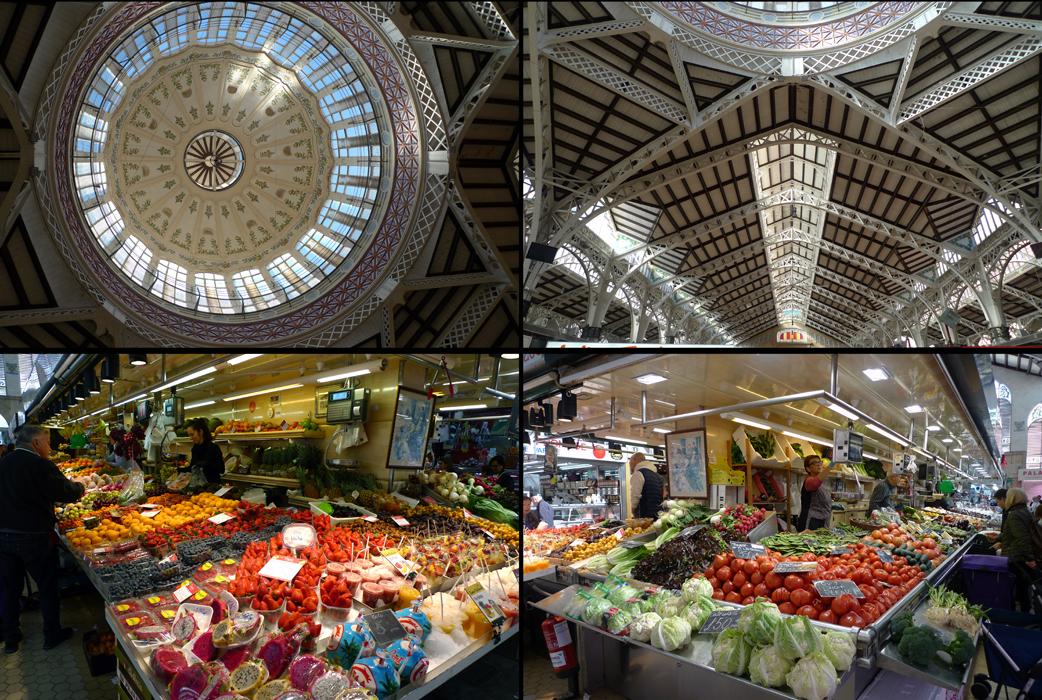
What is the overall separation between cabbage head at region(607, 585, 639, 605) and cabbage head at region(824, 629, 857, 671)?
1085 millimetres

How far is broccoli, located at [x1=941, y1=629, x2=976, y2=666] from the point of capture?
2307 millimetres

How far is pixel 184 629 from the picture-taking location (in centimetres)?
239

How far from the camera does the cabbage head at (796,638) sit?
224 cm

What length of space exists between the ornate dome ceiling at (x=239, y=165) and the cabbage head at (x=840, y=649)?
671 cm

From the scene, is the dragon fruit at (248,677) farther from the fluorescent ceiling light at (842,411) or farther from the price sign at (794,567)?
the fluorescent ceiling light at (842,411)

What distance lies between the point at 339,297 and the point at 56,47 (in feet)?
13.2

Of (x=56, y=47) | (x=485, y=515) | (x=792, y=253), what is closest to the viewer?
(x=485, y=515)

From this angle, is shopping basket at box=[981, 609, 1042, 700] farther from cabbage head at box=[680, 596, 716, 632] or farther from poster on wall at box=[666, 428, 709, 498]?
poster on wall at box=[666, 428, 709, 498]

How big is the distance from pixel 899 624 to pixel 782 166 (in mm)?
10949

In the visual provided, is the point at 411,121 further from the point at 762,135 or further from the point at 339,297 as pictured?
the point at 762,135

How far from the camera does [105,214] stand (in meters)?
7.61

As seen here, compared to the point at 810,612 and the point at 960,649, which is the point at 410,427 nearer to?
the point at 810,612

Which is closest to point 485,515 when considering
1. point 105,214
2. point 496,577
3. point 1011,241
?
point 496,577

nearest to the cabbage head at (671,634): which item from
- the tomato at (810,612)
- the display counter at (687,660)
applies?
the display counter at (687,660)
